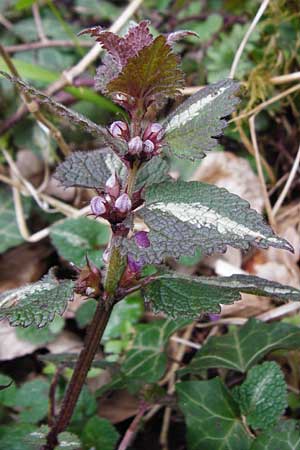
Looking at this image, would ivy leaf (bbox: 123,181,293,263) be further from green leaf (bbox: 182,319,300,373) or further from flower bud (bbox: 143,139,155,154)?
green leaf (bbox: 182,319,300,373)

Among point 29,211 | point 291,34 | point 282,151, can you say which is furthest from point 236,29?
point 29,211

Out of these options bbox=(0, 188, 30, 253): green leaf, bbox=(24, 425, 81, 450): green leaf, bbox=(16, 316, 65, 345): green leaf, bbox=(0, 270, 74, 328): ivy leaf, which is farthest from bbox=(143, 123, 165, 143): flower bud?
bbox=(0, 188, 30, 253): green leaf

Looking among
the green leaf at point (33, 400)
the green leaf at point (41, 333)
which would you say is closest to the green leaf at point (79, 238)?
the green leaf at point (41, 333)

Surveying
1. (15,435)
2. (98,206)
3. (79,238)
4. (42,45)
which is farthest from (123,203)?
(42,45)

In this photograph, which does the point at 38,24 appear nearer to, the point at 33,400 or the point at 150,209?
the point at 33,400

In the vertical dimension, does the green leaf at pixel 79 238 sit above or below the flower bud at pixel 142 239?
above

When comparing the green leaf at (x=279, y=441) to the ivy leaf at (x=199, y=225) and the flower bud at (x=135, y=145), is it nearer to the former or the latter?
the ivy leaf at (x=199, y=225)
